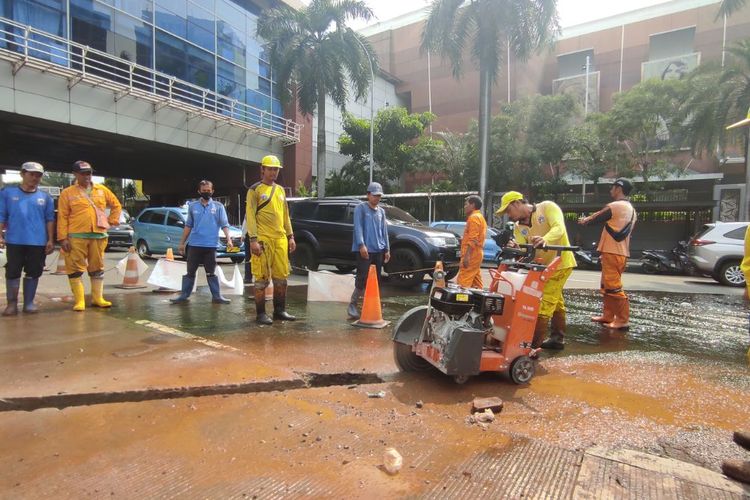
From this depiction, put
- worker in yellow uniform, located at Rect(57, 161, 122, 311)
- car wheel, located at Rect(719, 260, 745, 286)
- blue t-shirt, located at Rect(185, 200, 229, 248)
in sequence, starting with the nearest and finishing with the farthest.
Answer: worker in yellow uniform, located at Rect(57, 161, 122, 311)
blue t-shirt, located at Rect(185, 200, 229, 248)
car wheel, located at Rect(719, 260, 745, 286)

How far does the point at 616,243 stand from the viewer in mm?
5602

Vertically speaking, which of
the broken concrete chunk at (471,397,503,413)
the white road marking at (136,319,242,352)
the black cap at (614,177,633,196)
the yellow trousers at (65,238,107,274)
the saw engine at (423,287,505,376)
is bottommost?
the broken concrete chunk at (471,397,503,413)

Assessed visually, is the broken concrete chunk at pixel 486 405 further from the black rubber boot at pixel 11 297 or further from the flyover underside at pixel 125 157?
the flyover underside at pixel 125 157

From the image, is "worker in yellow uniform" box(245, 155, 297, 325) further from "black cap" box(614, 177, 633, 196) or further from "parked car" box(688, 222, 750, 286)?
"parked car" box(688, 222, 750, 286)

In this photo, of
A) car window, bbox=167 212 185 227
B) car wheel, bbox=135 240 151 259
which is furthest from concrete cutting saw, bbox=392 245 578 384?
car wheel, bbox=135 240 151 259

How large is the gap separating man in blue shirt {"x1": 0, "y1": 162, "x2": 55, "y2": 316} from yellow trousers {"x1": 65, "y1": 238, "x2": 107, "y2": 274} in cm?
29

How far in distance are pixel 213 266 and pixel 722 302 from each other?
832cm

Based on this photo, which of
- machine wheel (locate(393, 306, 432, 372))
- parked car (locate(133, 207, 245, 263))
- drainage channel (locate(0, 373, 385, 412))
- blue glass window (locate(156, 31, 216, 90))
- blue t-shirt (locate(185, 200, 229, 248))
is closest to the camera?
drainage channel (locate(0, 373, 385, 412))

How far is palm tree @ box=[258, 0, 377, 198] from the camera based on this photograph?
72.9 feet

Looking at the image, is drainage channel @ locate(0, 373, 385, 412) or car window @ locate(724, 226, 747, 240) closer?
drainage channel @ locate(0, 373, 385, 412)

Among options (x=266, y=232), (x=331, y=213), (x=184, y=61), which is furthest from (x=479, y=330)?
(x=184, y=61)

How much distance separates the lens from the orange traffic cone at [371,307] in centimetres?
551

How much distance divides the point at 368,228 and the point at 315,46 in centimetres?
1916

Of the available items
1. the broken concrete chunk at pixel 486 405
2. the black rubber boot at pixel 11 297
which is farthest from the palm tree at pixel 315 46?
the broken concrete chunk at pixel 486 405
